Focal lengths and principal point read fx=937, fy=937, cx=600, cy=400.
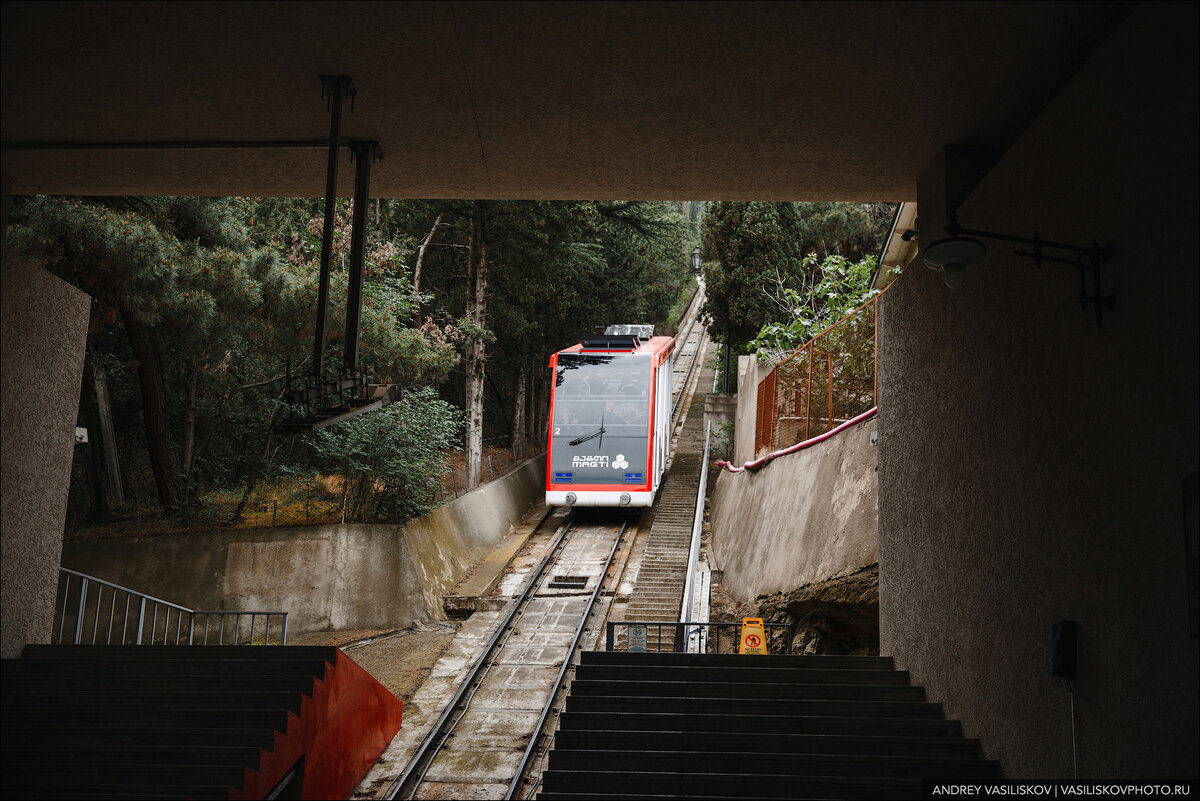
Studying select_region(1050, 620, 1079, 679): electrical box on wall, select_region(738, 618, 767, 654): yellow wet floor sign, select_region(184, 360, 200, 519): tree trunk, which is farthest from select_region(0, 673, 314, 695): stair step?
select_region(184, 360, 200, 519): tree trunk

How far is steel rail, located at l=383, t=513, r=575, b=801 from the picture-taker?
895cm

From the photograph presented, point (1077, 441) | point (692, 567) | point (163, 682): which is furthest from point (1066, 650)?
point (692, 567)

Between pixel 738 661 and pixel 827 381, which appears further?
pixel 827 381

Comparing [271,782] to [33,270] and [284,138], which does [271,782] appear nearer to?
[33,270]

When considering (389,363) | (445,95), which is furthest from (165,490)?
(445,95)

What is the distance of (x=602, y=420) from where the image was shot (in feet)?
61.0

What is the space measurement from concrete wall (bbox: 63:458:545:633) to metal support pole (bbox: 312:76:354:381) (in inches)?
321

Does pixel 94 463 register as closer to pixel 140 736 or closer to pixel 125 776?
pixel 140 736

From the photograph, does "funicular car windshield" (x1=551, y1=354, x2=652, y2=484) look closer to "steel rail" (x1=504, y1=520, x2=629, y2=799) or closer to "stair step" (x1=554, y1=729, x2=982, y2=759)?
"steel rail" (x1=504, y1=520, x2=629, y2=799)

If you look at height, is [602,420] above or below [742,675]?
above

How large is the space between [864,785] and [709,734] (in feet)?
3.43

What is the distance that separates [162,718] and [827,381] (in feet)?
30.7

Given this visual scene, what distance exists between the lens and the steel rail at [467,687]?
8.95 m

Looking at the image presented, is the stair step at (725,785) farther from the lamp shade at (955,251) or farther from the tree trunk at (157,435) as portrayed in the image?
the tree trunk at (157,435)
